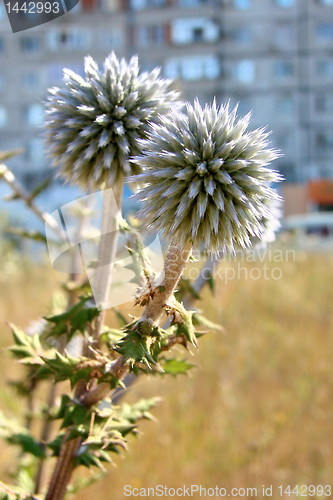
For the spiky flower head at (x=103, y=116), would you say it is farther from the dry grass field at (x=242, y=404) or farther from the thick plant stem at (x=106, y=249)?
the dry grass field at (x=242, y=404)

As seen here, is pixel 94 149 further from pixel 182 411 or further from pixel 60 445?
pixel 182 411

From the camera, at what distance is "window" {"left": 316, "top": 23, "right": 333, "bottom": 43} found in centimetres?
2239

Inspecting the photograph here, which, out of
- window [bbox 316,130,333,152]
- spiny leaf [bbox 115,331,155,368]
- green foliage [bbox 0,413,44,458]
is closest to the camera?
spiny leaf [bbox 115,331,155,368]

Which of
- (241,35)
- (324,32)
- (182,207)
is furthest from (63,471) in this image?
(324,32)

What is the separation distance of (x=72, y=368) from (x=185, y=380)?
3855 mm

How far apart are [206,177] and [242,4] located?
23939mm

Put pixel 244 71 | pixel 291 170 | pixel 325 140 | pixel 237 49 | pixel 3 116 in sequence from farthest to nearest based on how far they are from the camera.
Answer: pixel 3 116
pixel 325 140
pixel 291 170
pixel 244 71
pixel 237 49

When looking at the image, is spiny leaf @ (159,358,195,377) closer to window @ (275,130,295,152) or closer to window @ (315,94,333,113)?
Result: window @ (275,130,295,152)

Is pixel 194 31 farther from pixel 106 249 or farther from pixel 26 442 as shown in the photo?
pixel 106 249

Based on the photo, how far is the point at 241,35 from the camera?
75.2ft

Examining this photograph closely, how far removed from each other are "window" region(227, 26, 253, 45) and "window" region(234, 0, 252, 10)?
745 millimetres

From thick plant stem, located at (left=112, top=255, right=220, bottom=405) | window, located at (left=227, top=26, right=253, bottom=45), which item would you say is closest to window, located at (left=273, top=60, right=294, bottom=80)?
window, located at (left=227, top=26, right=253, bottom=45)

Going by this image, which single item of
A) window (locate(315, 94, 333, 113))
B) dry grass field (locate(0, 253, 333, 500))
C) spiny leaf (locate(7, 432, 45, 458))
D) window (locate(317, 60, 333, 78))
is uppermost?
window (locate(317, 60, 333, 78))

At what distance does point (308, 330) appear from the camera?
5730mm
